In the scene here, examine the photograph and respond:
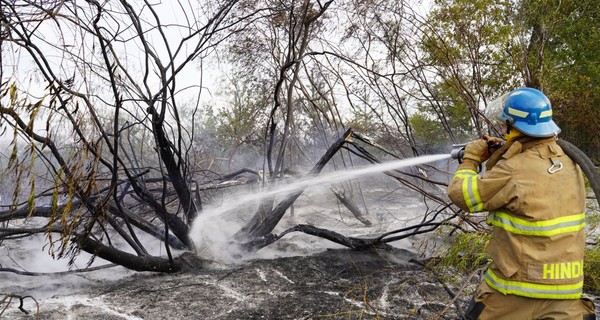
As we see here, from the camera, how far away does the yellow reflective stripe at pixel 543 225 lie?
6.83ft

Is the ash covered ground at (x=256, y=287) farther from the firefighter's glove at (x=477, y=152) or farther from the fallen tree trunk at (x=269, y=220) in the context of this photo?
the firefighter's glove at (x=477, y=152)

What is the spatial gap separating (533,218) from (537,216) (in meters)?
0.02

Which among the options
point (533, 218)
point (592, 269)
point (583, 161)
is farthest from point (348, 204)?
point (533, 218)

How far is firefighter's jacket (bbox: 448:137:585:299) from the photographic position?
2.09 metres

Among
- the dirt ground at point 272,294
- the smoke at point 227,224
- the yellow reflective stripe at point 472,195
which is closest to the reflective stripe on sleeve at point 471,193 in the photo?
the yellow reflective stripe at point 472,195

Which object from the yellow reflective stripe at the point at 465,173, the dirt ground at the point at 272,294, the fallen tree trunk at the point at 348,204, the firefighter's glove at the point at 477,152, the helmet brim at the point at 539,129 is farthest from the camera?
the fallen tree trunk at the point at 348,204

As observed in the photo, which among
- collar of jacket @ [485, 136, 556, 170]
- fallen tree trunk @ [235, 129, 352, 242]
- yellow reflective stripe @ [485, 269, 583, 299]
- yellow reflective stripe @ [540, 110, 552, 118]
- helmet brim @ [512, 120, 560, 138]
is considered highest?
yellow reflective stripe @ [540, 110, 552, 118]

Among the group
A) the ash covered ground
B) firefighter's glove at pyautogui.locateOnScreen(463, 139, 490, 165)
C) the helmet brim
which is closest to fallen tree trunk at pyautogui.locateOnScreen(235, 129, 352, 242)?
the ash covered ground

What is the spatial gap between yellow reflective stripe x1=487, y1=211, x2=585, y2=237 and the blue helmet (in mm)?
430

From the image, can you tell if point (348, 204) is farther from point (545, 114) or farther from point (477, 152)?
point (545, 114)

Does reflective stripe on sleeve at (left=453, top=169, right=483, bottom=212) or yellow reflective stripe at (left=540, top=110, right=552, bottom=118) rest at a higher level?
yellow reflective stripe at (left=540, top=110, right=552, bottom=118)

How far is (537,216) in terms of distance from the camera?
208 centimetres

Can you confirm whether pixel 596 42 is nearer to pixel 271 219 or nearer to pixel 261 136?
pixel 261 136

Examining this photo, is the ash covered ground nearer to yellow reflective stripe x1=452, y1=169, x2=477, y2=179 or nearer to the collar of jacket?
yellow reflective stripe x1=452, y1=169, x2=477, y2=179
